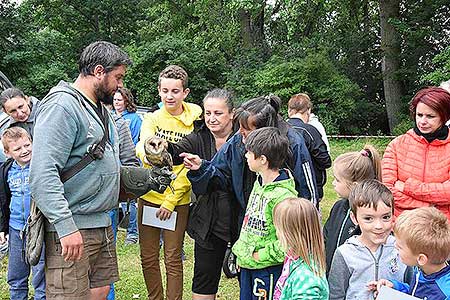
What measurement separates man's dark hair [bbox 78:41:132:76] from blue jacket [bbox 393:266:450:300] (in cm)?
191

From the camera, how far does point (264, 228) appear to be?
3.14m

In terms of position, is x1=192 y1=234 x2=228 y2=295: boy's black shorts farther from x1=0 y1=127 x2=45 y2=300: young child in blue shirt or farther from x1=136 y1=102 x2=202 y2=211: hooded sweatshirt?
x1=0 y1=127 x2=45 y2=300: young child in blue shirt

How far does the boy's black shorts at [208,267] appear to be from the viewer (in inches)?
151

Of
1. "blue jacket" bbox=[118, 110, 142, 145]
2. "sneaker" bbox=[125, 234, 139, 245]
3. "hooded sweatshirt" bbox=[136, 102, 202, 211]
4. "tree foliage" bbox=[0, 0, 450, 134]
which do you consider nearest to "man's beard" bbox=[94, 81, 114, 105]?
"hooded sweatshirt" bbox=[136, 102, 202, 211]

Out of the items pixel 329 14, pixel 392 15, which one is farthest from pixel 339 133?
pixel 329 14

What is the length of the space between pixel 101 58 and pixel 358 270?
178 centimetres

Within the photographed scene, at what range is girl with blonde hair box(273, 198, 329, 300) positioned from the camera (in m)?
2.68

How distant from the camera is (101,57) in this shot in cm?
312

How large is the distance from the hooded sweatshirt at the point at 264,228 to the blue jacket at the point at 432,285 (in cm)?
73

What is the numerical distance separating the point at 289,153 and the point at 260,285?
78 cm

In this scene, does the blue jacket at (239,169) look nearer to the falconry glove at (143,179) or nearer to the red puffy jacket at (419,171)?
the falconry glove at (143,179)

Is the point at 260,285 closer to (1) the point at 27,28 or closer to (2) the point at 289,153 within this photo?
(2) the point at 289,153

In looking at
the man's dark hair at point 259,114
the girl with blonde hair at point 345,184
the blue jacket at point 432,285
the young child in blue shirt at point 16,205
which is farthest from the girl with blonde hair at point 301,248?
the young child in blue shirt at point 16,205

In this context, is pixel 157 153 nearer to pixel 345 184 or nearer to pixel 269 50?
pixel 345 184
